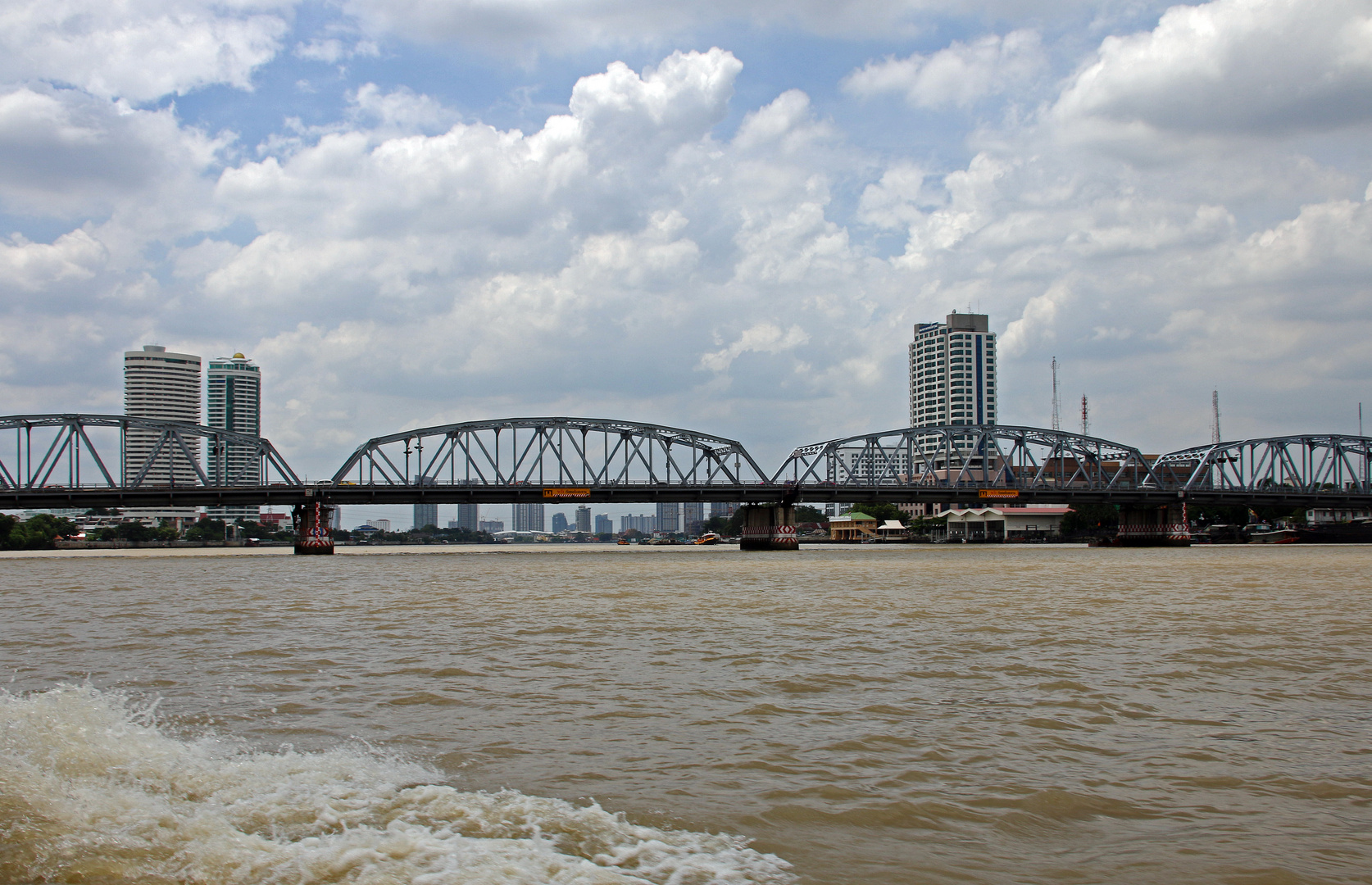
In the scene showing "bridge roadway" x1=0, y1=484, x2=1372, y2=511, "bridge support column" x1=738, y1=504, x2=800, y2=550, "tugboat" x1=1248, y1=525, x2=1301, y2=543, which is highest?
"bridge roadway" x1=0, y1=484, x2=1372, y2=511

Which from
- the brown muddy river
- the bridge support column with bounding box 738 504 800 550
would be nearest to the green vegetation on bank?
the bridge support column with bounding box 738 504 800 550

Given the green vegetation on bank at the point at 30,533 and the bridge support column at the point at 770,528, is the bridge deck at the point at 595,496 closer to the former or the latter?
the bridge support column at the point at 770,528

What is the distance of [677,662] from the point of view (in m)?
17.2

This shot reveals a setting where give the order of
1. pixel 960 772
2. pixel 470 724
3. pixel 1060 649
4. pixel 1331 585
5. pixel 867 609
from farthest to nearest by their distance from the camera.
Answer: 1. pixel 1331 585
2. pixel 867 609
3. pixel 1060 649
4. pixel 470 724
5. pixel 960 772

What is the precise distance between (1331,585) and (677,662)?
3346cm

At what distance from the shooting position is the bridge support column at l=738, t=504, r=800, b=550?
115 m

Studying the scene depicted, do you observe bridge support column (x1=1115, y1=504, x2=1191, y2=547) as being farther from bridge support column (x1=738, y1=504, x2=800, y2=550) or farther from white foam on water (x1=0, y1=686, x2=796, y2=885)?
white foam on water (x1=0, y1=686, x2=796, y2=885)

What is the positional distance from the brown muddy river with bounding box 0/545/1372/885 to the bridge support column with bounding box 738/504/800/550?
9197cm

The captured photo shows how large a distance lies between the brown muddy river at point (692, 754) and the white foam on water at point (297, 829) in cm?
3

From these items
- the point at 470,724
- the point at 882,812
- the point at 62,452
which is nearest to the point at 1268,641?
the point at 882,812

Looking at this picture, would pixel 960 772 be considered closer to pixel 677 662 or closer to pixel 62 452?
pixel 677 662

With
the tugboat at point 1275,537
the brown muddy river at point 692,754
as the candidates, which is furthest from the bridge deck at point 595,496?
the brown muddy river at point 692,754

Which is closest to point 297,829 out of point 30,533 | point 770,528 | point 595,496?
point 595,496

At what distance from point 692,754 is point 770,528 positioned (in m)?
108
